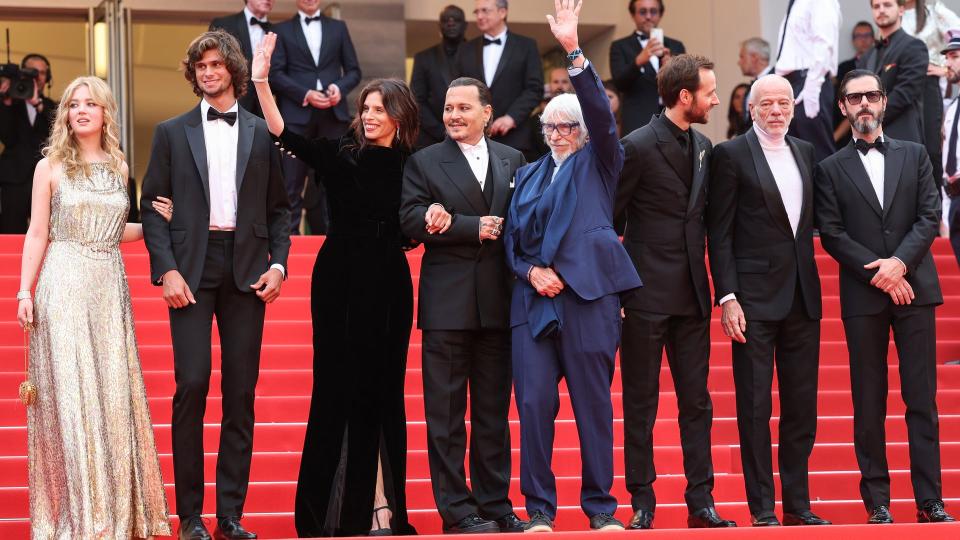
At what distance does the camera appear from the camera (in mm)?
11375

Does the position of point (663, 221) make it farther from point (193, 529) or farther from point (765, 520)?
point (193, 529)

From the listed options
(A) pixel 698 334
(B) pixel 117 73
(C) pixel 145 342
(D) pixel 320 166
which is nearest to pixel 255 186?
(D) pixel 320 166

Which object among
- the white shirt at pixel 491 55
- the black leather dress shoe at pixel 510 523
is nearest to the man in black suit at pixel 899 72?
the white shirt at pixel 491 55

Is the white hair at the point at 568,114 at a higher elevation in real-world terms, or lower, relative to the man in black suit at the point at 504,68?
lower

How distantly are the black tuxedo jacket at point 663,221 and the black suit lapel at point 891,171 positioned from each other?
3.05ft

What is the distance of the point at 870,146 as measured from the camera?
6891 millimetres

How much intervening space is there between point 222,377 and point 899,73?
5.33 metres

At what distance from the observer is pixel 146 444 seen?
6027 mm

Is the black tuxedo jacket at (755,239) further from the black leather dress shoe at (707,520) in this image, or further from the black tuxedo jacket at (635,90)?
the black tuxedo jacket at (635,90)

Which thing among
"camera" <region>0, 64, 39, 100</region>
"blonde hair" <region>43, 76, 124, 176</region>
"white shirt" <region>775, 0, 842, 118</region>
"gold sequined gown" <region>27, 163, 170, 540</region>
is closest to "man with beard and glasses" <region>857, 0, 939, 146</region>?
"white shirt" <region>775, 0, 842, 118</region>

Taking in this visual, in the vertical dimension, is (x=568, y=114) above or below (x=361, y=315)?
above

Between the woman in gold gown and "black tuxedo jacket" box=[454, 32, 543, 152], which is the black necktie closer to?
"black tuxedo jacket" box=[454, 32, 543, 152]

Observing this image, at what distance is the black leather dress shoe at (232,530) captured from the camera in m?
6.05

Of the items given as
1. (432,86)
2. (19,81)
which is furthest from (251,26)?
(19,81)
